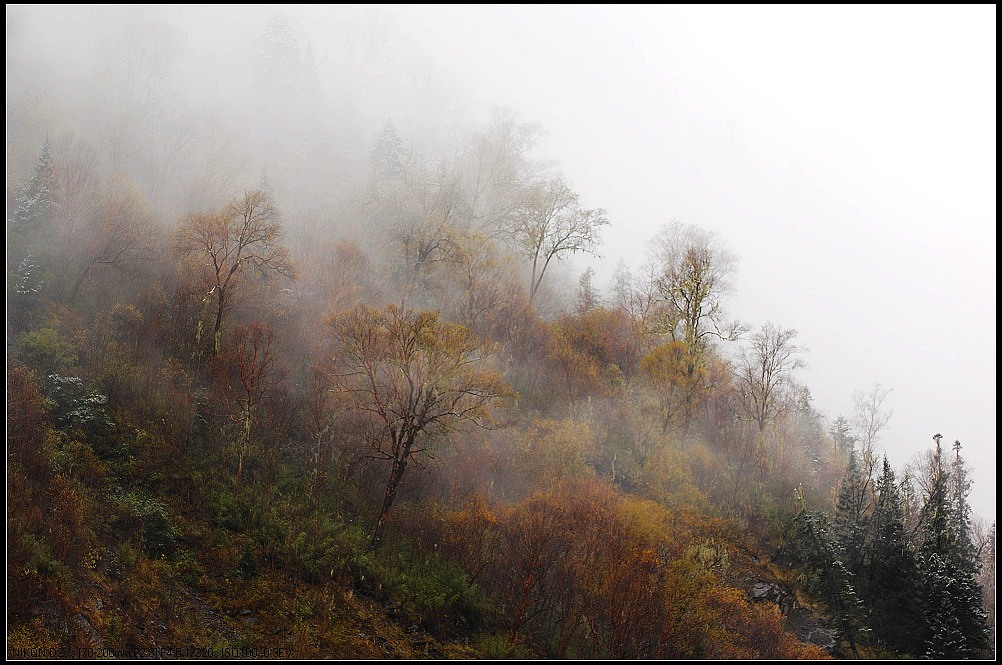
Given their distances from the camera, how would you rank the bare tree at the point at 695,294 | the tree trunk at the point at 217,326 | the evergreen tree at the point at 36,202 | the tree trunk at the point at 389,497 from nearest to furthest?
the tree trunk at the point at 389,497, the tree trunk at the point at 217,326, the evergreen tree at the point at 36,202, the bare tree at the point at 695,294

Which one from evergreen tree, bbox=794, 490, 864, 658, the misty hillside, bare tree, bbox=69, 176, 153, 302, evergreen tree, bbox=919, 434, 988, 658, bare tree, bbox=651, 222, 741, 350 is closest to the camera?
the misty hillside

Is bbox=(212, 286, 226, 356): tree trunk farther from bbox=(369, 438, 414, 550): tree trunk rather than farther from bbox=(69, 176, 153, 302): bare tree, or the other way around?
bbox=(369, 438, 414, 550): tree trunk

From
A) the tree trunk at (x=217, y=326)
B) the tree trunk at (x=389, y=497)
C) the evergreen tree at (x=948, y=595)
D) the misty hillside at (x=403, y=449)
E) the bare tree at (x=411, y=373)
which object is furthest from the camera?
the tree trunk at (x=217, y=326)

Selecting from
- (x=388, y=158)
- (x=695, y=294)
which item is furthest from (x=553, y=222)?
(x=388, y=158)

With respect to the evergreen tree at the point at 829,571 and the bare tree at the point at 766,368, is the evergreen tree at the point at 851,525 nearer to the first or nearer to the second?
the evergreen tree at the point at 829,571

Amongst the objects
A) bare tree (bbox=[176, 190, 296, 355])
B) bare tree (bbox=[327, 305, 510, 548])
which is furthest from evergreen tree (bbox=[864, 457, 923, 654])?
bare tree (bbox=[176, 190, 296, 355])

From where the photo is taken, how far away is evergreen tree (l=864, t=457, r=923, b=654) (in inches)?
824

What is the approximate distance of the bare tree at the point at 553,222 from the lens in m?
34.2

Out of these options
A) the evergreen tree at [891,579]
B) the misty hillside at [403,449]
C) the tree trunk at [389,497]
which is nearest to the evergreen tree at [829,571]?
the misty hillside at [403,449]

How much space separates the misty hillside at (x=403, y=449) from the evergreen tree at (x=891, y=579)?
0.11 m

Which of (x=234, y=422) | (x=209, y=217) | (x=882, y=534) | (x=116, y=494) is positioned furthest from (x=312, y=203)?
(x=882, y=534)

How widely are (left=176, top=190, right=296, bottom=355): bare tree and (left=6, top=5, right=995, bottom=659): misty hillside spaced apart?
198mm

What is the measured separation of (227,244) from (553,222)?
20.2m

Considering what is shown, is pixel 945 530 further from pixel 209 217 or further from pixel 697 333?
pixel 209 217
